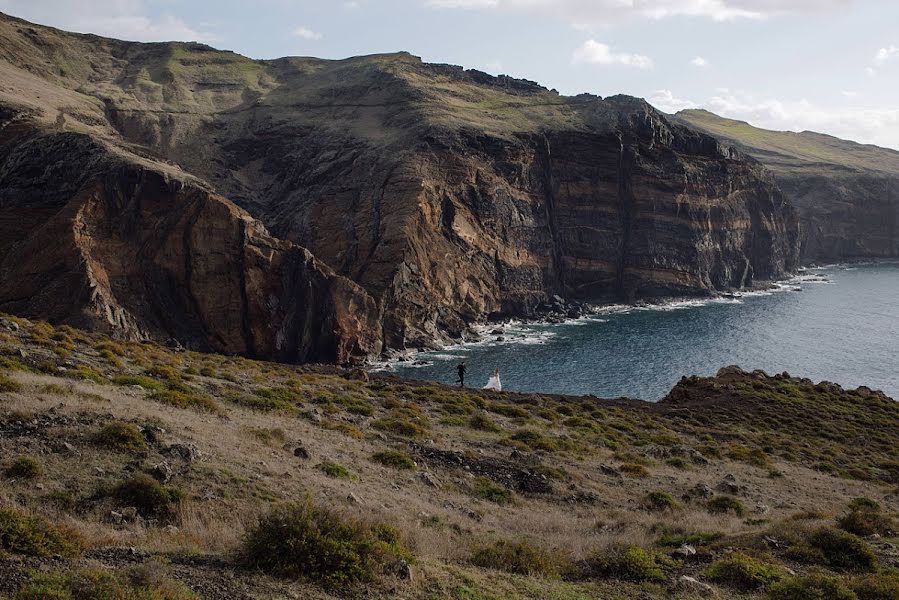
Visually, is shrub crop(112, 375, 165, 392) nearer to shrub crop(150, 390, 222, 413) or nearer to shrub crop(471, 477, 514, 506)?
shrub crop(150, 390, 222, 413)

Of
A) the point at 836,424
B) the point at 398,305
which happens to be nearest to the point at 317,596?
the point at 836,424

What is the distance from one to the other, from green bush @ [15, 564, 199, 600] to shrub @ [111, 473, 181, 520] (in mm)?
4485

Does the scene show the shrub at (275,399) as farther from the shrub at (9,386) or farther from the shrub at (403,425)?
the shrub at (9,386)

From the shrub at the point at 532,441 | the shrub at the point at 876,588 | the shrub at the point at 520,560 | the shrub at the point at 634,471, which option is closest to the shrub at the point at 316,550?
the shrub at the point at 520,560

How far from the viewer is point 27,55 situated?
131 metres

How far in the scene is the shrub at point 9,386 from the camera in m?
19.5

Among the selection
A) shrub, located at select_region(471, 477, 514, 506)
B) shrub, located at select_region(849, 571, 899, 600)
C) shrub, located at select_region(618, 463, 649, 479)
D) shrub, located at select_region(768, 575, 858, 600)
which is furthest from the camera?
shrub, located at select_region(618, 463, 649, 479)

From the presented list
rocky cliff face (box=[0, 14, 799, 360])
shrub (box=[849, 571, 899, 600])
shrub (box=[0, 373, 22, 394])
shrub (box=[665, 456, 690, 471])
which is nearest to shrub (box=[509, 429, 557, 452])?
shrub (box=[665, 456, 690, 471])

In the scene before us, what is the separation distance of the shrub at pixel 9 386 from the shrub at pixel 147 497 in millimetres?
7082

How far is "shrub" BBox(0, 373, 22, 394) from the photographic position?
19.5 metres

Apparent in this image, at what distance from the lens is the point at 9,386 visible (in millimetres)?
19719

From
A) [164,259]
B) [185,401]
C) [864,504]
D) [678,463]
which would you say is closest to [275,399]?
[185,401]

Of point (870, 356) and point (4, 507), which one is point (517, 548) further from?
point (870, 356)

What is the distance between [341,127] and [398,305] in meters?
52.4
